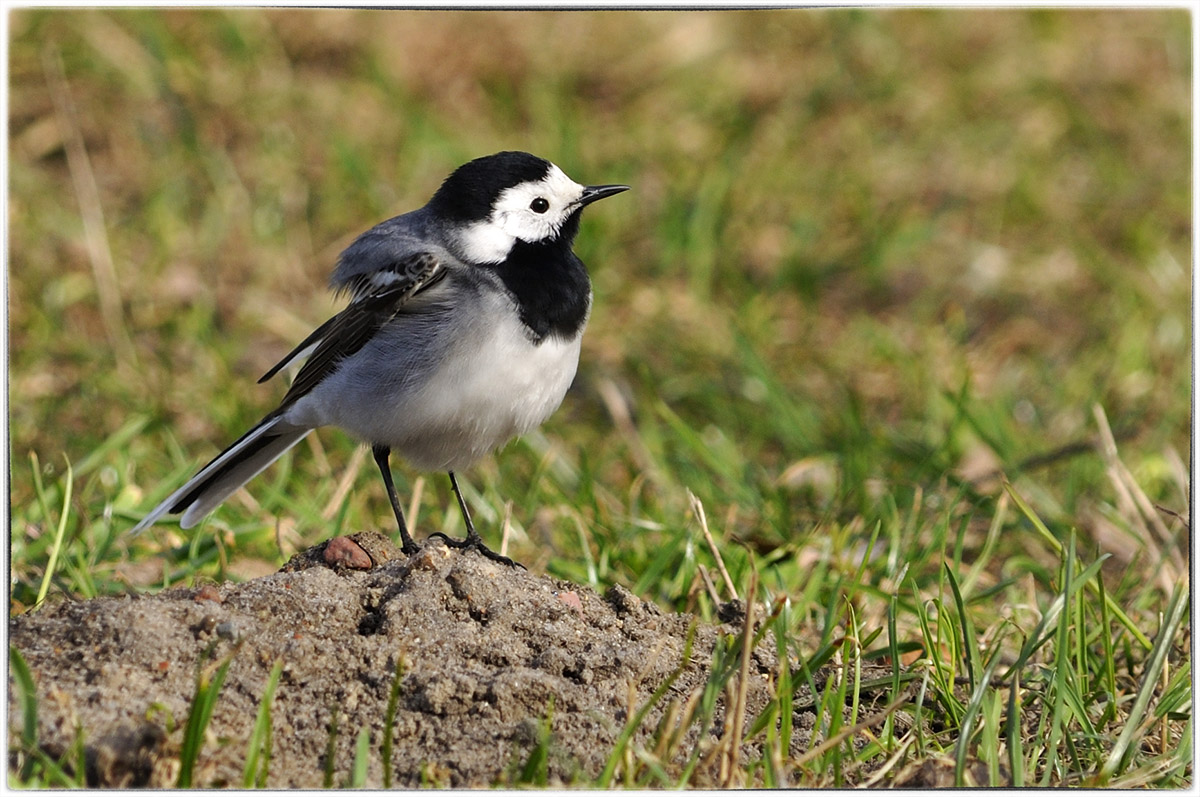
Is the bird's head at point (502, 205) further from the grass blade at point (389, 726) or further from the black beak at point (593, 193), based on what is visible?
Result: the grass blade at point (389, 726)

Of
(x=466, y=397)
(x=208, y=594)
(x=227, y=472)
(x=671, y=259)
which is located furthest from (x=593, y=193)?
(x=671, y=259)

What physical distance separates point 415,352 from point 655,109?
585 centimetres

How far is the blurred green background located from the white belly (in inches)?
25.1

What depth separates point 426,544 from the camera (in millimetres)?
3949

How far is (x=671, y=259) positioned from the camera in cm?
836

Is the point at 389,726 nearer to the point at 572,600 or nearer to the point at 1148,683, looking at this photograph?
the point at 572,600

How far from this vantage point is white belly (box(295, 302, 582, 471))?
440cm

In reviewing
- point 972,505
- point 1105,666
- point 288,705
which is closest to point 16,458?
point 288,705

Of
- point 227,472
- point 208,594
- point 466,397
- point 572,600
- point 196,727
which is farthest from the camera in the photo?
point 227,472

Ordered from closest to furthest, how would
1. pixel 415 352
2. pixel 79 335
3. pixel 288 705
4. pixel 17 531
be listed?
1. pixel 288 705
2. pixel 415 352
3. pixel 17 531
4. pixel 79 335

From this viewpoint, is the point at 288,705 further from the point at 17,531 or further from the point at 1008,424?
the point at 1008,424

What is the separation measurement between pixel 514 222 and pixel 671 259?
369 cm

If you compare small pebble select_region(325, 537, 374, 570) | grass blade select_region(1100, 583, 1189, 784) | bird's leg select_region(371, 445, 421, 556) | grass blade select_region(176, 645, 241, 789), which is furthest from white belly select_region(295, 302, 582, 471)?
grass blade select_region(1100, 583, 1189, 784)

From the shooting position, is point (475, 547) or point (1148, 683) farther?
point (475, 547)
